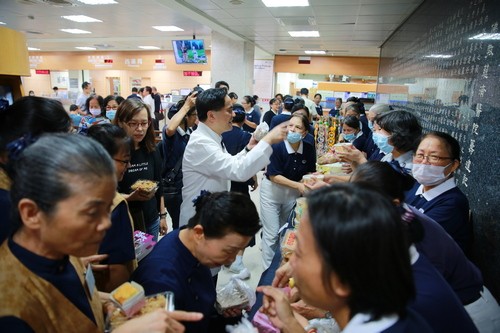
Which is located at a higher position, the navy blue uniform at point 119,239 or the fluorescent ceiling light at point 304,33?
the fluorescent ceiling light at point 304,33

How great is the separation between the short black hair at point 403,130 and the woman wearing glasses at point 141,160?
187cm

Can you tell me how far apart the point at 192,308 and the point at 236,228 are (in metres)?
0.35

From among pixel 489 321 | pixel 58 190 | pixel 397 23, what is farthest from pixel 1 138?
pixel 397 23

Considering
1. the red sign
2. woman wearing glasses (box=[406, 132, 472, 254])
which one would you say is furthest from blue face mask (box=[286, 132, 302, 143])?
the red sign

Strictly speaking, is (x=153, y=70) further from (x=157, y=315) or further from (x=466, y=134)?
(x=157, y=315)

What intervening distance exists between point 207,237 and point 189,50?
881cm

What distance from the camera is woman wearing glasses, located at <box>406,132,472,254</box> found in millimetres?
1748

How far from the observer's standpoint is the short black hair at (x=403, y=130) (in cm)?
255

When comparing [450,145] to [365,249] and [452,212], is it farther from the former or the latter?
[365,249]

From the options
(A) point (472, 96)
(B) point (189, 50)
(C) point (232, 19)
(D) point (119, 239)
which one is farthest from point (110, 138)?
(B) point (189, 50)

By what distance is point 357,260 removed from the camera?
0.67 meters

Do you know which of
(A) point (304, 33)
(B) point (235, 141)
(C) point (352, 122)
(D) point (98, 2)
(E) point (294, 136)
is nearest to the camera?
(E) point (294, 136)

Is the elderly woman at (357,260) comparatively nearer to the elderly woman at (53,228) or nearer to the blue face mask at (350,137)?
the elderly woman at (53,228)

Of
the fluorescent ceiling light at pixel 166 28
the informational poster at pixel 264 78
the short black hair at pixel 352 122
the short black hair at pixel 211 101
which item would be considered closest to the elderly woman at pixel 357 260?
the short black hair at pixel 211 101
